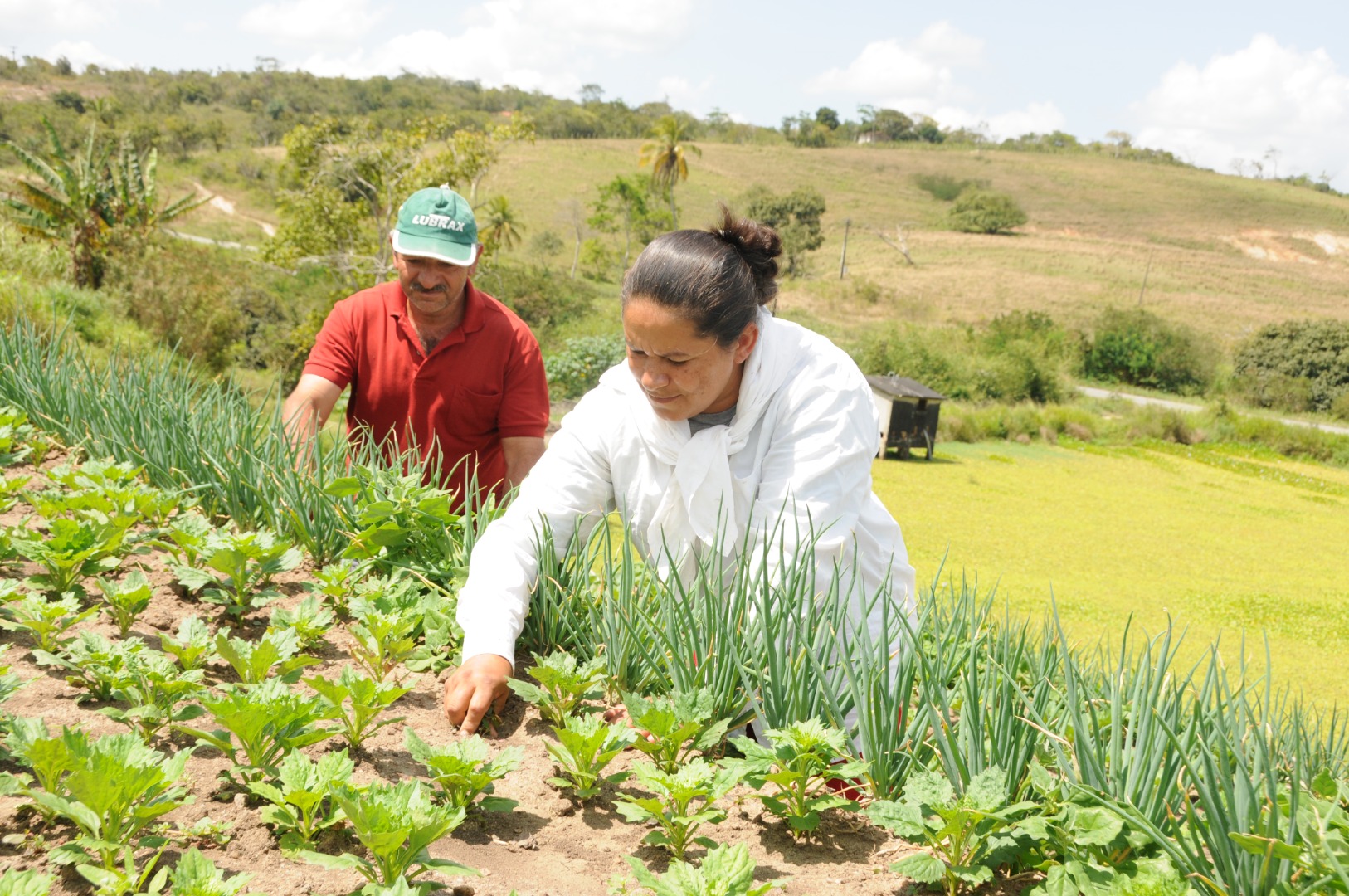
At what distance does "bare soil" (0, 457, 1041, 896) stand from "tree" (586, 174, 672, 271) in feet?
131

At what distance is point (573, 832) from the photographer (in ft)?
4.30

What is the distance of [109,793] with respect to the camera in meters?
1.04

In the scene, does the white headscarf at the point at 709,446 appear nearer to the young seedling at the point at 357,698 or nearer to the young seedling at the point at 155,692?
the young seedling at the point at 357,698

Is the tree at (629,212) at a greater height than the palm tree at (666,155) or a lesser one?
lesser

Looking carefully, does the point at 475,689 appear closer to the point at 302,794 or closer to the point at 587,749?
the point at 587,749

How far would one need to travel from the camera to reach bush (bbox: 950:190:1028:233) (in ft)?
214

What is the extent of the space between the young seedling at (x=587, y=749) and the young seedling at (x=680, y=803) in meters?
0.08

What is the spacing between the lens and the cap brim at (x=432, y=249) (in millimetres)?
3084

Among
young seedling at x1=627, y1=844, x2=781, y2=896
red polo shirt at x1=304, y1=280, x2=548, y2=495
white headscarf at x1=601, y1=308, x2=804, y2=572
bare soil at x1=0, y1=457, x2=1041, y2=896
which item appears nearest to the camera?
young seedling at x1=627, y1=844, x2=781, y2=896

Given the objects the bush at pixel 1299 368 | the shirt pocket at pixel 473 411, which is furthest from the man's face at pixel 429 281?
the bush at pixel 1299 368

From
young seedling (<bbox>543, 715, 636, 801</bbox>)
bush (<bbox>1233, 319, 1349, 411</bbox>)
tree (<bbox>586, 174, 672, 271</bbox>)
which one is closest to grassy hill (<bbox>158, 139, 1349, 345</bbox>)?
tree (<bbox>586, 174, 672, 271</bbox>)

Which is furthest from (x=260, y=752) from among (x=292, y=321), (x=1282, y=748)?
(x=292, y=321)

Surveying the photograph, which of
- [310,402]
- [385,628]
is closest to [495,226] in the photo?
[310,402]

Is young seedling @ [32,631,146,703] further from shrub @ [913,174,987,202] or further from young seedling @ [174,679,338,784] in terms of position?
shrub @ [913,174,987,202]
